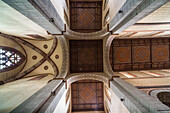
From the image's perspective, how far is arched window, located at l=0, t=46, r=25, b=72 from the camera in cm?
869

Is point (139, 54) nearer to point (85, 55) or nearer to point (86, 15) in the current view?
point (85, 55)

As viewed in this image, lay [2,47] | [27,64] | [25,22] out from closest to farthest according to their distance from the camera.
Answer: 1. [25,22]
2. [2,47]
3. [27,64]

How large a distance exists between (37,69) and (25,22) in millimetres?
7067

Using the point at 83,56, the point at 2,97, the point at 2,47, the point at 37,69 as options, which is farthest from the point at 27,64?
the point at 83,56

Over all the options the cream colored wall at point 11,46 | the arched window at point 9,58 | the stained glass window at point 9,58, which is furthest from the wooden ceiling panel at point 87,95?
the stained glass window at point 9,58

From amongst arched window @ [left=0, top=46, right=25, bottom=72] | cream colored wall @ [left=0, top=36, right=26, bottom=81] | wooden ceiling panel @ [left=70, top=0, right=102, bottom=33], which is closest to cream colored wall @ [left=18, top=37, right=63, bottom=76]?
cream colored wall @ [left=0, top=36, right=26, bottom=81]

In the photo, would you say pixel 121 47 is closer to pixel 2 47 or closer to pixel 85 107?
pixel 85 107

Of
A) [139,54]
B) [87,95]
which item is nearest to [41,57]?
[87,95]

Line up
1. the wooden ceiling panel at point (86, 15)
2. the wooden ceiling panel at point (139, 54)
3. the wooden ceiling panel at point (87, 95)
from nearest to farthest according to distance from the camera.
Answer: the wooden ceiling panel at point (139, 54)
the wooden ceiling panel at point (86, 15)
the wooden ceiling panel at point (87, 95)

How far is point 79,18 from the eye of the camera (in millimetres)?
11969

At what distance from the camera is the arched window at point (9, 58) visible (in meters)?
8.69

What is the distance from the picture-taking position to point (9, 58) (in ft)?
30.5

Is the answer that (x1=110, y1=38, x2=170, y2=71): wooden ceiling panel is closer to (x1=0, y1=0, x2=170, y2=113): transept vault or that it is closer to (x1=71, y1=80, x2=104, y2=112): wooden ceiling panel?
(x1=0, y1=0, x2=170, y2=113): transept vault

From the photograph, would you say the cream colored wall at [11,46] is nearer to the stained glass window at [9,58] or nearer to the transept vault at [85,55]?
the transept vault at [85,55]
